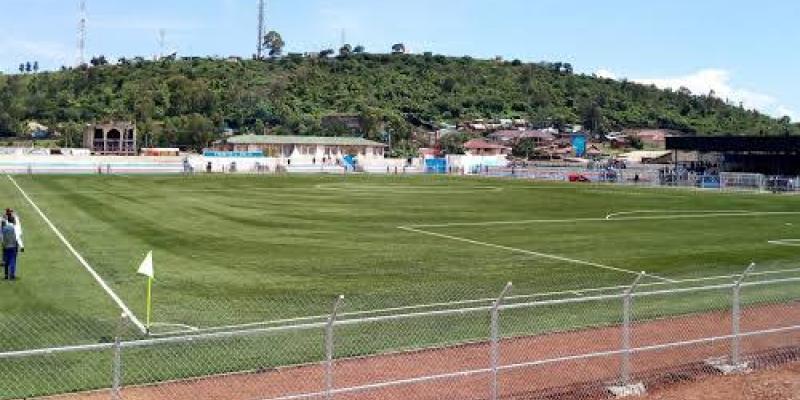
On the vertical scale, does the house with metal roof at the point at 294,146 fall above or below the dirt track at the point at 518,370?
above

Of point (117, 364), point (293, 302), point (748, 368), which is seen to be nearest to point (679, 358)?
point (748, 368)

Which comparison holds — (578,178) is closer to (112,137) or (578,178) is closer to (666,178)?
(666,178)

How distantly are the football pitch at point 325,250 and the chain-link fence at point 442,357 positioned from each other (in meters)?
1.67

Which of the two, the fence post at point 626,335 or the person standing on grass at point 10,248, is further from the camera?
the person standing on grass at point 10,248

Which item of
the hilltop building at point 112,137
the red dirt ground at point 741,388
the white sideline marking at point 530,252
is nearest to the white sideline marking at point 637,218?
the white sideline marking at point 530,252

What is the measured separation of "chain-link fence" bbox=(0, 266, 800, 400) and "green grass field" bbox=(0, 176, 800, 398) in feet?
0.38

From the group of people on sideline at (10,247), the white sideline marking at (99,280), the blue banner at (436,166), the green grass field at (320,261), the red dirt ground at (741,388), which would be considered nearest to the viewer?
the red dirt ground at (741,388)

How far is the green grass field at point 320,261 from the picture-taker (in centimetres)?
1770

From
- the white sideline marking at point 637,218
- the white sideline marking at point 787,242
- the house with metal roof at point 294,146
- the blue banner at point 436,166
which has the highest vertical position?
the house with metal roof at point 294,146

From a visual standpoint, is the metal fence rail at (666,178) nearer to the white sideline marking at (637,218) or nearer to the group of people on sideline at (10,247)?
the white sideline marking at (637,218)

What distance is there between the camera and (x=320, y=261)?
96.4 ft

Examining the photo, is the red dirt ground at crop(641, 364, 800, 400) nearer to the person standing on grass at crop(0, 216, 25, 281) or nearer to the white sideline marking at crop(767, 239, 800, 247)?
the person standing on grass at crop(0, 216, 25, 281)

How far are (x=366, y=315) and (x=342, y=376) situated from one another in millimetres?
4515

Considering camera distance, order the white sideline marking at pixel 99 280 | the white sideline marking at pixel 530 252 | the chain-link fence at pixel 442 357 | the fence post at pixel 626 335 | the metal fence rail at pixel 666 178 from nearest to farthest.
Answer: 1. the chain-link fence at pixel 442 357
2. the fence post at pixel 626 335
3. the white sideline marking at pixel 99 280
4. the white sideline marking at pixel 530 252
5. the metal fence rail at pixel 666 178
